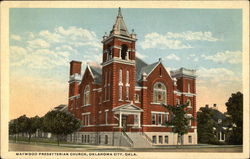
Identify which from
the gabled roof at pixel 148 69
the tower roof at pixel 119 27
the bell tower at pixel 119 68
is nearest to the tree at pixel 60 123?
the bell tower at pixel 119 68

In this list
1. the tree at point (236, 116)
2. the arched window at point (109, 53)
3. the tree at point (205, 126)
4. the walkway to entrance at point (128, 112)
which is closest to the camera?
the tree at point (236, 116)

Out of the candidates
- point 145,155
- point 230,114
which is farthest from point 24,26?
point 230,114

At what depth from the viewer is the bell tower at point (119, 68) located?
31766 millimetres

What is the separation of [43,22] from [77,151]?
9.25 meters

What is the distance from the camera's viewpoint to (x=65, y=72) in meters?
28.9

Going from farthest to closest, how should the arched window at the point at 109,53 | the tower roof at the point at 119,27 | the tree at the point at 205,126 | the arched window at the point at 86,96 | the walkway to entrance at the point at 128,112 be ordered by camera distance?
the arched window at the point at 86,96 < the tree at the point at 205,126 < the arched window at the point at 109,53 < the walkway to entrance at the point at 128,112 < the tower roof at the point at 119,27

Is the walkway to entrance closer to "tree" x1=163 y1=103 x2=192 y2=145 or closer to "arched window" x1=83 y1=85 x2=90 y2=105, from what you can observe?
"tree" x1=163 y1=103 x2=192 y2=145

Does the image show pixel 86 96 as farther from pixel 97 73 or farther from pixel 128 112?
pixel 128 112

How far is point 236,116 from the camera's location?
2838cm

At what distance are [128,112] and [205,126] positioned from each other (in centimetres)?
788

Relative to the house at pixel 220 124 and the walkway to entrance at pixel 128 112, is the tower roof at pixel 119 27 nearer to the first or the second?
the walkway to entrance at pixel 128 112

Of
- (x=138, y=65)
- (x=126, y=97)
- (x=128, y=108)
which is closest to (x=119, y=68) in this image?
(x=138, y=65)

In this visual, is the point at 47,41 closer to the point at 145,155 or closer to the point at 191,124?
the point at 145,155

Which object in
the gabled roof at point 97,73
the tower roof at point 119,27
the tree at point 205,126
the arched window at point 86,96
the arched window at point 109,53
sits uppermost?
the tower roof at point 119,27
